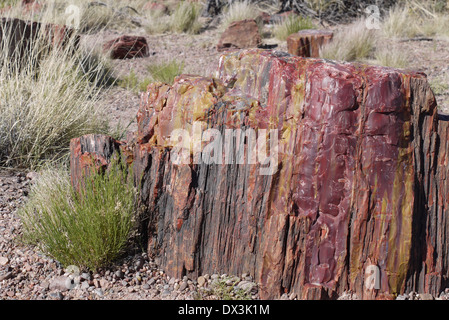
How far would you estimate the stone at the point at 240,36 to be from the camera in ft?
27.8

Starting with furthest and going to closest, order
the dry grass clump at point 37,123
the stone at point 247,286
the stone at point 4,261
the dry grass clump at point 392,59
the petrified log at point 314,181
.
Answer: the dry grass clump at point 392,59 → the dry grass clump at point 37,123 → the stone at point 4,261 → the stone at point 247,286 → the petrified log at point 314,181

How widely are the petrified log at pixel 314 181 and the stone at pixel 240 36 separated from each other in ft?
19.4

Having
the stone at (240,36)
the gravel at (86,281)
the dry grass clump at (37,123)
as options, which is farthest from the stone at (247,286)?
the stone at (240,36)

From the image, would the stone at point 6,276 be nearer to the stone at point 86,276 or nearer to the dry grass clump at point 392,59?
the stone at point 86,276

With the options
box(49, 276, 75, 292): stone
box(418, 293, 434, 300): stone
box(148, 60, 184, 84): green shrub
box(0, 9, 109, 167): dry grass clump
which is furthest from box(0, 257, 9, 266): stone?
box(148, 60, 184, 84): green shrub

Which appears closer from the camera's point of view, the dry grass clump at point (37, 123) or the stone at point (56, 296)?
the stone at point (56, 296)

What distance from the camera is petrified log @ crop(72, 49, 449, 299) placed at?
2439mm

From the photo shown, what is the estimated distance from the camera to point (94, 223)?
272 cm

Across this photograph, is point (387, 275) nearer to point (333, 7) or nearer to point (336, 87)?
point (336, 87)

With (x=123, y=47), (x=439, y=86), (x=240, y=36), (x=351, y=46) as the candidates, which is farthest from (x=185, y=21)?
(x=439, y=86)

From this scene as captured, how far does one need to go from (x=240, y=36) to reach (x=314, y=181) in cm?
640

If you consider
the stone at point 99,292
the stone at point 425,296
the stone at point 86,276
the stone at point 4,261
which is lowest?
the stone at point 4,261

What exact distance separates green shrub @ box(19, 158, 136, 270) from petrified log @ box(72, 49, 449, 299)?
302 mm

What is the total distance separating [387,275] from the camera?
2.48 metres
